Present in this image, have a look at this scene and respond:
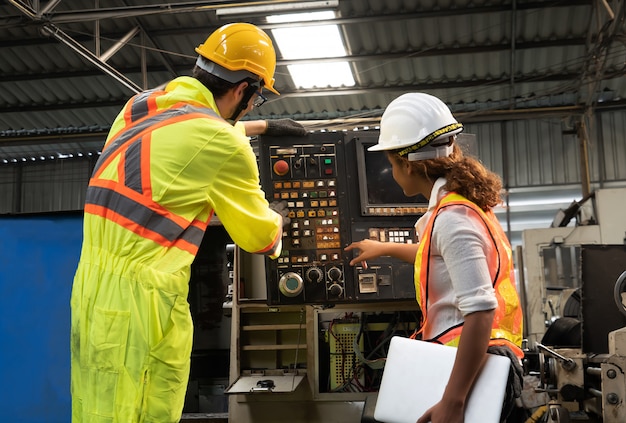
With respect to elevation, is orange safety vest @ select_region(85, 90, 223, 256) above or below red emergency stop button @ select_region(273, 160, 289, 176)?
below

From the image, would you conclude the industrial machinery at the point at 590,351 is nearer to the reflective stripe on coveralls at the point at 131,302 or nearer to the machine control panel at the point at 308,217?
the machine control panel at the point at 308,217

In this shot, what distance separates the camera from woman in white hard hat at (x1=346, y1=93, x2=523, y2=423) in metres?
1.28

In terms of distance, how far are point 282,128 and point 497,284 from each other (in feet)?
4.67

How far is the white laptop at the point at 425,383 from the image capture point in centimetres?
127

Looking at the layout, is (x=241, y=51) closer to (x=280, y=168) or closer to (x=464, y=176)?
(x=280, y=168)

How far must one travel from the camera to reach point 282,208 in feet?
8.55

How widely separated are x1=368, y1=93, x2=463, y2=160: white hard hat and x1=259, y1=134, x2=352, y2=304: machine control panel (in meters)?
1.05

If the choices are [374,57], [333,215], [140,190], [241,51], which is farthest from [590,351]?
[374,57]

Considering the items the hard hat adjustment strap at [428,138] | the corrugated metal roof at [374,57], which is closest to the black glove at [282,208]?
the hard hat adjustment strap at [428,138]

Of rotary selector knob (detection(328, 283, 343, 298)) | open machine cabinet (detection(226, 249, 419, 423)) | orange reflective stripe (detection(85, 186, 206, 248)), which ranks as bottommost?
open machine cabinet (detection(226, 249, 419, 423))

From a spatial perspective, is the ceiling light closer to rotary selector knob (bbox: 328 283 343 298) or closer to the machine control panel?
the machine control panel

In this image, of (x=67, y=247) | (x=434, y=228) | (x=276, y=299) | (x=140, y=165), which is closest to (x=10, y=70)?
(x=67, y=247)

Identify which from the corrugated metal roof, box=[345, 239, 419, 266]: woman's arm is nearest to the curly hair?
box=[345, 239, 419, 266]: woman's arm

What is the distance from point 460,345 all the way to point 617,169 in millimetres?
7596
